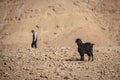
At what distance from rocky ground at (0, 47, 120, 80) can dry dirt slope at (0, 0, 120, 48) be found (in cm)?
2038

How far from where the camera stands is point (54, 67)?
13641 mm

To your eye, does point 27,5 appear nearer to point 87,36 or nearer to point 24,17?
point 24,17

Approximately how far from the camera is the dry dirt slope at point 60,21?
3878 cm

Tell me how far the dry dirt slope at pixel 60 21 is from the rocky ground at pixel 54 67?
2038cm

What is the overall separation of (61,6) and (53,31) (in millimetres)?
5023

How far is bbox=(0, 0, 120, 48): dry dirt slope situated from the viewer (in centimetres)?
3878

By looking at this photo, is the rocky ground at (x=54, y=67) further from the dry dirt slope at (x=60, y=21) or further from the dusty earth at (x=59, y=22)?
the dry dirt slope at (x=60, y=21)

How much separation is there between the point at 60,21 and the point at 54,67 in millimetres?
28648

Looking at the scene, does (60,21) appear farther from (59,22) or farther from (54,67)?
(54,67)

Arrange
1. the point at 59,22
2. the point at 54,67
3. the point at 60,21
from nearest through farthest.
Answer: the point at 54,67
the point at 59,22
the point at 60,21

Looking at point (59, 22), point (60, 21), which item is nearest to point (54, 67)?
point (59, 22)

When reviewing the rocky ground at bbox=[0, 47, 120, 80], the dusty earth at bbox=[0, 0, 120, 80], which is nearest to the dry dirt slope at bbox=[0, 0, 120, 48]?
the dusty earth at bbox=[0, 0, 120, 80]

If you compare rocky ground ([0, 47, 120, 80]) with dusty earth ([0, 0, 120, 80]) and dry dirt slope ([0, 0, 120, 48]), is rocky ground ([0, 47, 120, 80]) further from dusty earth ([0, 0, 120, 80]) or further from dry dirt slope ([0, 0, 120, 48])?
dry dirt slope ([0, 0, 120, 48])

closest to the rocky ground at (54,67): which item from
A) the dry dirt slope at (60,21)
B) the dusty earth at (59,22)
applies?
the dusty earth at (59,22)
